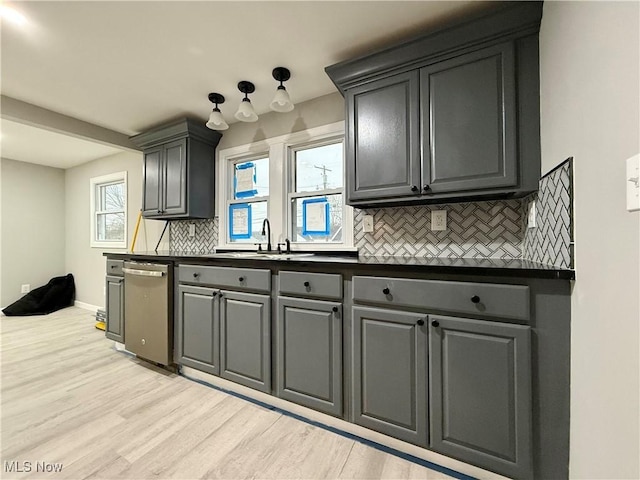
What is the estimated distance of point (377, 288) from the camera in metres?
1.46

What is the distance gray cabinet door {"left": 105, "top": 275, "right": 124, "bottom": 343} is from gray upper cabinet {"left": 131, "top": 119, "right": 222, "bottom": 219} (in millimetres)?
801

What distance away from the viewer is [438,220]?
6.30 ft

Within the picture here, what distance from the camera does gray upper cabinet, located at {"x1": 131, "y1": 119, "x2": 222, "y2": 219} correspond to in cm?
287

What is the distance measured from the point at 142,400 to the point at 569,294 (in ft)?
8.24

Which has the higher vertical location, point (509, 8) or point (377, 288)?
point (509, 8)

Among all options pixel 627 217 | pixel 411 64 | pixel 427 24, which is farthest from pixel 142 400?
pixel 427 24

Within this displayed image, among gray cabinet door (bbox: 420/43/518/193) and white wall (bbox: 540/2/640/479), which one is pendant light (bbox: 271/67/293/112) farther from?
white wall (bbox: 540/2/640/479)

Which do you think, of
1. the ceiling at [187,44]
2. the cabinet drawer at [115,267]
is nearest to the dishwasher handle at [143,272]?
the cabinet drawer at [115,267]

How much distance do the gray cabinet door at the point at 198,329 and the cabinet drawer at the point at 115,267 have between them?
3.05 ft

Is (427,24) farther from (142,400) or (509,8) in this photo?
(142,400)

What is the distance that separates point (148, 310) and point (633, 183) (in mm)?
2894

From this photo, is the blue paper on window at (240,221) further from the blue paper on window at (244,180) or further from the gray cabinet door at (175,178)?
the gray cabinet door at (175,178)

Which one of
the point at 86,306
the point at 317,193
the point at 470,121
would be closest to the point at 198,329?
the point at 317,193

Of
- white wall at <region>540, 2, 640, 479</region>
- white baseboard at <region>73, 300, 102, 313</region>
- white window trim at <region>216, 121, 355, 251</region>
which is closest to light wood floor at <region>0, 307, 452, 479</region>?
white wall at <region>540, 2, 640, 479</region>
